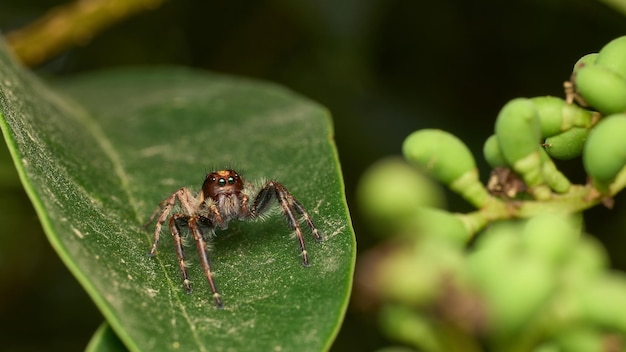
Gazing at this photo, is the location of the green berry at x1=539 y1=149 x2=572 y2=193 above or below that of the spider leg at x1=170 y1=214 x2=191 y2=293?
above

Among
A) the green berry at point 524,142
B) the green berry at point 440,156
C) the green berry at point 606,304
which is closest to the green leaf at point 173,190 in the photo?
A: the green berry at point 440,156

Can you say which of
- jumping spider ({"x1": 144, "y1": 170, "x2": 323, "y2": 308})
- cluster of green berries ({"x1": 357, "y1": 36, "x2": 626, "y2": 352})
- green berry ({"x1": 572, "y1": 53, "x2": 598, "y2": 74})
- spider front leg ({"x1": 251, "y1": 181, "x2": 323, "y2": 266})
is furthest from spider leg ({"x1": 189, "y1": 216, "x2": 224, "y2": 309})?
green berry ({"x1": 572, "y1": 53, "x2": 598, "y2": 74})

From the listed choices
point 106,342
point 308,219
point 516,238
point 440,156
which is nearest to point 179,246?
point 308,219

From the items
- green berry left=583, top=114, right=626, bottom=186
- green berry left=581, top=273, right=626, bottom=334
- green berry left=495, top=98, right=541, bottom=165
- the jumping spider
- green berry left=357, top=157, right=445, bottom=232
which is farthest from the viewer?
the jumping spider

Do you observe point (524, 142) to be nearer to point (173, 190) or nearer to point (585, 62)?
point (585, 62)

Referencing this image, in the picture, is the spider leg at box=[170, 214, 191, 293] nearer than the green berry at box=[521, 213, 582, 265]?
No

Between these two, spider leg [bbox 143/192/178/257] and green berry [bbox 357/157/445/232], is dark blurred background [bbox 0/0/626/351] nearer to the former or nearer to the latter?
spider leg [bbox 143/192/178/257]

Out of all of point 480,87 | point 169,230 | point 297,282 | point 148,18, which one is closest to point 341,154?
point 480,87
